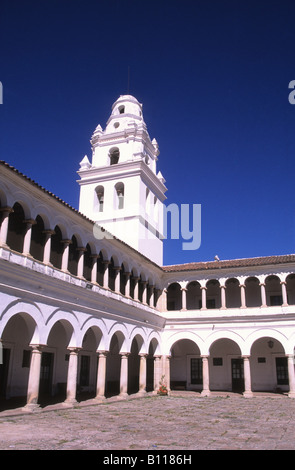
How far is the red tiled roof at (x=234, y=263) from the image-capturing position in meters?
24.8

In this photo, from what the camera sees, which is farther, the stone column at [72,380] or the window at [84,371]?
the window at [84,371]

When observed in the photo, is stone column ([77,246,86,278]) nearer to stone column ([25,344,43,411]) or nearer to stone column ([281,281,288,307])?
stone column ([25,344,43,411])

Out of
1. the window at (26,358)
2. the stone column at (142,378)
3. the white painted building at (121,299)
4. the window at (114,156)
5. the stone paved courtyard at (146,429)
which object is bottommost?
the stone paved courtyard at (146,429)

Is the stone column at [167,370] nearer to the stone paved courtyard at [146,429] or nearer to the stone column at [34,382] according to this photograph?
the stone paved courtyard at [146,429]

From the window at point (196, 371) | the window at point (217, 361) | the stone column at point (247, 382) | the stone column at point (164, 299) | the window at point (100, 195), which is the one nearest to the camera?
the stone column at point (247, 382)

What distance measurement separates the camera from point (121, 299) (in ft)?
68.1

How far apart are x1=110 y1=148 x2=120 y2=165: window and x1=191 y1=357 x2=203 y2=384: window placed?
1469cm

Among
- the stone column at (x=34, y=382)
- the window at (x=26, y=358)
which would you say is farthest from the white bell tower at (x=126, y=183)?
the stone column at (x=34, y=382)

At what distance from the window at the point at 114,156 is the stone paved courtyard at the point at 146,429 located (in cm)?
1898

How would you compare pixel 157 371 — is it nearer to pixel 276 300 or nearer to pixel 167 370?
pixel 167 370

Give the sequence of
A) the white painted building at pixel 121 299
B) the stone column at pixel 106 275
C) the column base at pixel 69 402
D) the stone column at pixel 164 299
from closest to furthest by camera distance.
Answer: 1. the white painted building at pixel 121 299
2. the column base at pixel 69 402
3. the stone column at pixel 106 275
4. the stone column at pixel 164 299

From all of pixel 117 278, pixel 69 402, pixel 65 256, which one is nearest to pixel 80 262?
pixel 65 256

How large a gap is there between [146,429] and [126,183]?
65.7 ft
